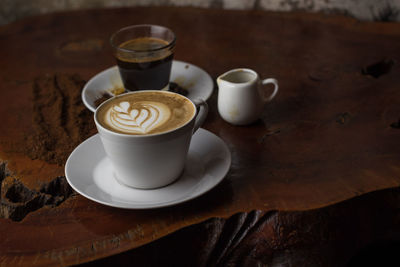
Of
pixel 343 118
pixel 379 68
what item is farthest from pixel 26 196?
pixel 379 68

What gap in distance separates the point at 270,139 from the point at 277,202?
25 cm

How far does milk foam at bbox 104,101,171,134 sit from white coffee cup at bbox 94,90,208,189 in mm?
29

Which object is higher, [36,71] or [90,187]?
[90,187]

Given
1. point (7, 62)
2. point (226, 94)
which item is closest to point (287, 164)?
point (226, 94)

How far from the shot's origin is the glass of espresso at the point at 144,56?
4.17 ft

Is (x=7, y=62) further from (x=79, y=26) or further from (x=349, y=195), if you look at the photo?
(x=349, y=195)

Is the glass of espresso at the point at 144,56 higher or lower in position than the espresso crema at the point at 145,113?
lower

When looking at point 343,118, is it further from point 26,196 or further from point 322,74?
point 26,196

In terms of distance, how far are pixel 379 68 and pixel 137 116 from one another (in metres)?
0.88

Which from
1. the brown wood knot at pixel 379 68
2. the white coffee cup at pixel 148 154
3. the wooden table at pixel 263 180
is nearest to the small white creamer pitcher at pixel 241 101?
the wooden table at pixel 263 180

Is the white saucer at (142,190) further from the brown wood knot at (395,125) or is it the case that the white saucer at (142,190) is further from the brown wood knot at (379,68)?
the brown wood knot at (379,68)

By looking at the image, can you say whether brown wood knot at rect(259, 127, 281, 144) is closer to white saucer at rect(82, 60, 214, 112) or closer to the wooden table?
the wooden table

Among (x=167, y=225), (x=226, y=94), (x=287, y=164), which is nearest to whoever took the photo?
(x=167, y=225)

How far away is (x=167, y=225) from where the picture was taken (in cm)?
88
